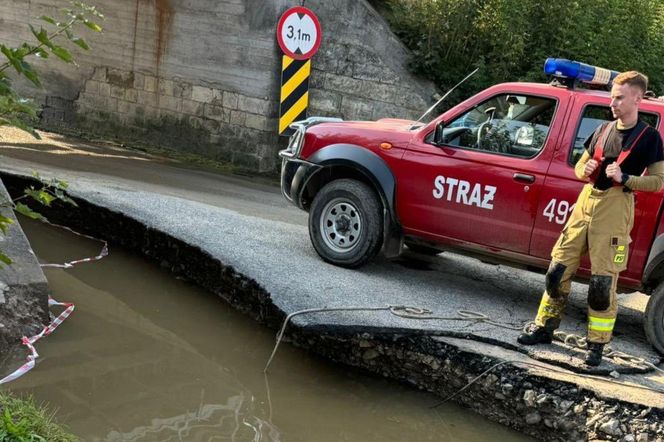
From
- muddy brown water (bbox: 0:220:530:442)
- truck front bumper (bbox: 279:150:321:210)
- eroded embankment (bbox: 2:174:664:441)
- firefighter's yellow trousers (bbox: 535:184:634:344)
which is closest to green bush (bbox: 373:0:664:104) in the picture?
truck front bumper (bbox: 279:150:321:210)

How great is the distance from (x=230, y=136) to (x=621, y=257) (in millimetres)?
8879

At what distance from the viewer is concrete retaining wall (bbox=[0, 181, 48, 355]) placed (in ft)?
16.8

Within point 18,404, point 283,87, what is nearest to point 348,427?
point 18,404

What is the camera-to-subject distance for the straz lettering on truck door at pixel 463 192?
5992mm

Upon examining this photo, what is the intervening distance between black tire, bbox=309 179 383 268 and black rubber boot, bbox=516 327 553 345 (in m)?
1.73

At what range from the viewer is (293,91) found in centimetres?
1201

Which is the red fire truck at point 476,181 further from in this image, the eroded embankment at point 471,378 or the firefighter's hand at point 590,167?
the eroded embankment at point 471,378

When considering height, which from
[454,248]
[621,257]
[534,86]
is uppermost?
[534,86]

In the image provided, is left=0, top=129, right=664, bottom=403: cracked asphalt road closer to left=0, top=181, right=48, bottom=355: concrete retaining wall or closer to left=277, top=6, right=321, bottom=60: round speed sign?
left=0, top=181, right=48, bottom=355: concrete retaining wall

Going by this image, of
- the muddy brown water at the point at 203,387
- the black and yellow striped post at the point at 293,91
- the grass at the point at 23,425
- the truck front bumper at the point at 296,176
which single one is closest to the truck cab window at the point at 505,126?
the truck front bumper at the point at 296,176

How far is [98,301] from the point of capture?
6258 mm

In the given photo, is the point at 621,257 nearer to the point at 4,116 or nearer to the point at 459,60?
the point at 4,116

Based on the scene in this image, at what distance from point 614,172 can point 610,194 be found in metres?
0.19

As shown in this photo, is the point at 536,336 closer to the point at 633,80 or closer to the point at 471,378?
the point at 471,378
